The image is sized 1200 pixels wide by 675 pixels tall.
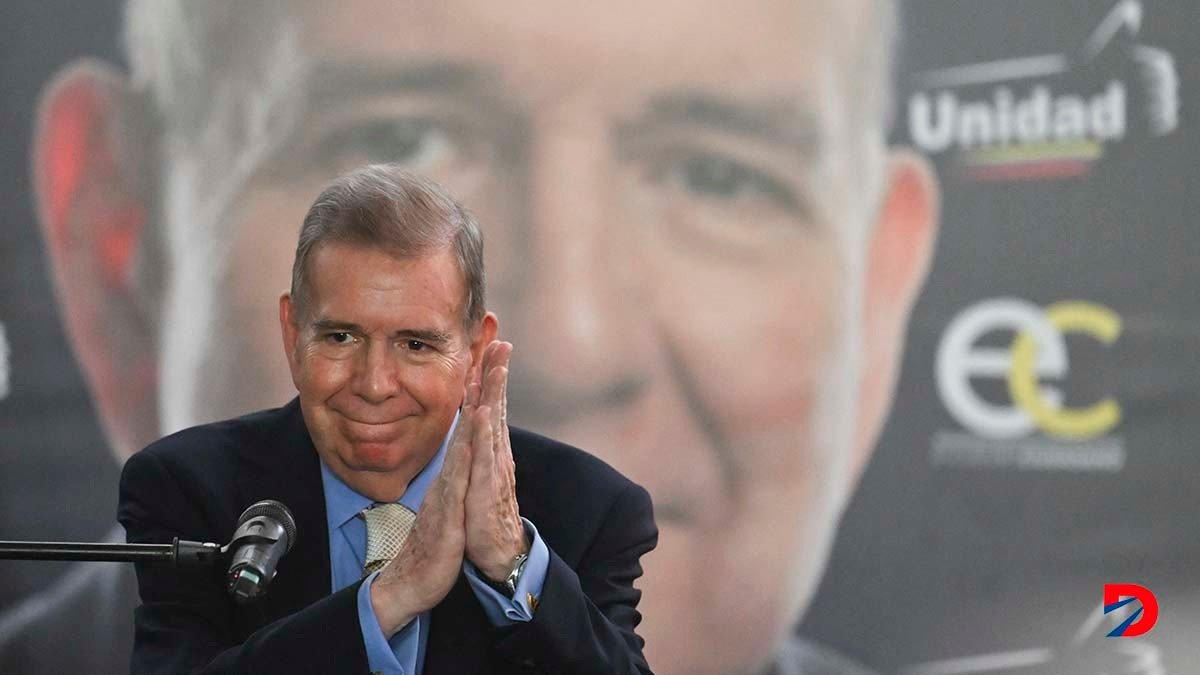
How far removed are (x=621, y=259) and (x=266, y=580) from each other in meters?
2.45

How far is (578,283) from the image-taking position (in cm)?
412

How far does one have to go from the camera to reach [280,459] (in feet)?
7.56

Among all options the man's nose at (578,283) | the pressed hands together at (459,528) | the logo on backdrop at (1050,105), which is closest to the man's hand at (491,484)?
the pressed hands together at (459,528)

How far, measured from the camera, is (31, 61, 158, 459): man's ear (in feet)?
14.6

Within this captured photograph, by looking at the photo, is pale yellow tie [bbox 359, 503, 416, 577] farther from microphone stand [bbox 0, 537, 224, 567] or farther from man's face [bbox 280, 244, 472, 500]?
microphone stand [bbox 0, 537, 224, 567]

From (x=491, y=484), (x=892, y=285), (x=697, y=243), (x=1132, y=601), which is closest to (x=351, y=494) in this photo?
(x=491, y=484)

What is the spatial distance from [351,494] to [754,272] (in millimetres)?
2074

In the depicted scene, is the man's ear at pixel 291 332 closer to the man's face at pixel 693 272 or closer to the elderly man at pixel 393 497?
the elderly man at pixel 393 497

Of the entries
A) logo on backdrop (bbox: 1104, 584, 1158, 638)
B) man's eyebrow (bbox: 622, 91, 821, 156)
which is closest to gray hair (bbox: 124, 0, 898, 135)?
man's eyebrow (bbox: 622, 91, 821, 156)

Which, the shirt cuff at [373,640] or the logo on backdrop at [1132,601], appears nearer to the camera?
the shirt cuff at [373,640]

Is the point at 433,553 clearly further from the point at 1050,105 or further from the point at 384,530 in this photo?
the point at 1050,105

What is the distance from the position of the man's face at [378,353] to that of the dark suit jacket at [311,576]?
16cm

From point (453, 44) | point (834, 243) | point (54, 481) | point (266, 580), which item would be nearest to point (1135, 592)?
point (834, 243)

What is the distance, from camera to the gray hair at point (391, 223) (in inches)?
83.4
